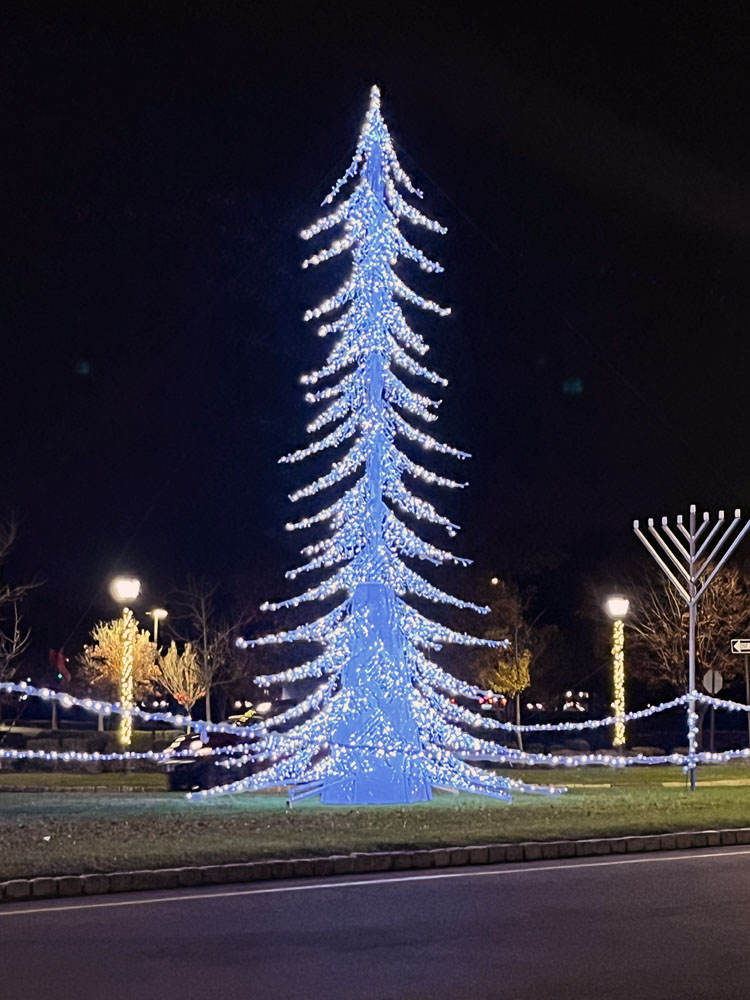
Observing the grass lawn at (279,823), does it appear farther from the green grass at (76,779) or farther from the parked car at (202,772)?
the green grass at (76,779)

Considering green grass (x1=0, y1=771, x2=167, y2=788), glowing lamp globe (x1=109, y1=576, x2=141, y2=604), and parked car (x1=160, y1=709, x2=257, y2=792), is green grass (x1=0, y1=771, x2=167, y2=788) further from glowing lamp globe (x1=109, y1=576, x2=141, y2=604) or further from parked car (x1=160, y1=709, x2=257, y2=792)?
glowing lamp globe (x1=109, y1=576, x2=141, y2=604)

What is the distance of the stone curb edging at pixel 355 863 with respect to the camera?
527 inches

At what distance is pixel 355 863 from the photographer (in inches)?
598

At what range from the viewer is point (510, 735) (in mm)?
52062

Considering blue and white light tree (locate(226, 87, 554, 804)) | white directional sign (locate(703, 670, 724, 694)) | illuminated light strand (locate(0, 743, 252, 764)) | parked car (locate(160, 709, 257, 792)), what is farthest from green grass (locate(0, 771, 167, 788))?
white directional sign (locate(703, 670, 724, 694))

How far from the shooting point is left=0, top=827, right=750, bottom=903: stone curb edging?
13.4 metres

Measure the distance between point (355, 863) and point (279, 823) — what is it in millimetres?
4139

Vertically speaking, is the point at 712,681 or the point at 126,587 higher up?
the point at 126,587

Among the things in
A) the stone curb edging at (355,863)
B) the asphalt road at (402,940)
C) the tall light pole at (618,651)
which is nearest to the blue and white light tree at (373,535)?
the stone curb edging at (355,863)

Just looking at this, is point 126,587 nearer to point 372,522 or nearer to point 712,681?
point 372,522

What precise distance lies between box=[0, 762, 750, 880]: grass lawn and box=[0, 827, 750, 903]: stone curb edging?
16.6 inches

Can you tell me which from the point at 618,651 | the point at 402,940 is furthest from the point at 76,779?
the point at 402,940

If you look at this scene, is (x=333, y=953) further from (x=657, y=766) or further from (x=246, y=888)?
(x=657, y=766)

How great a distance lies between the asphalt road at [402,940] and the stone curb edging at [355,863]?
41cm
